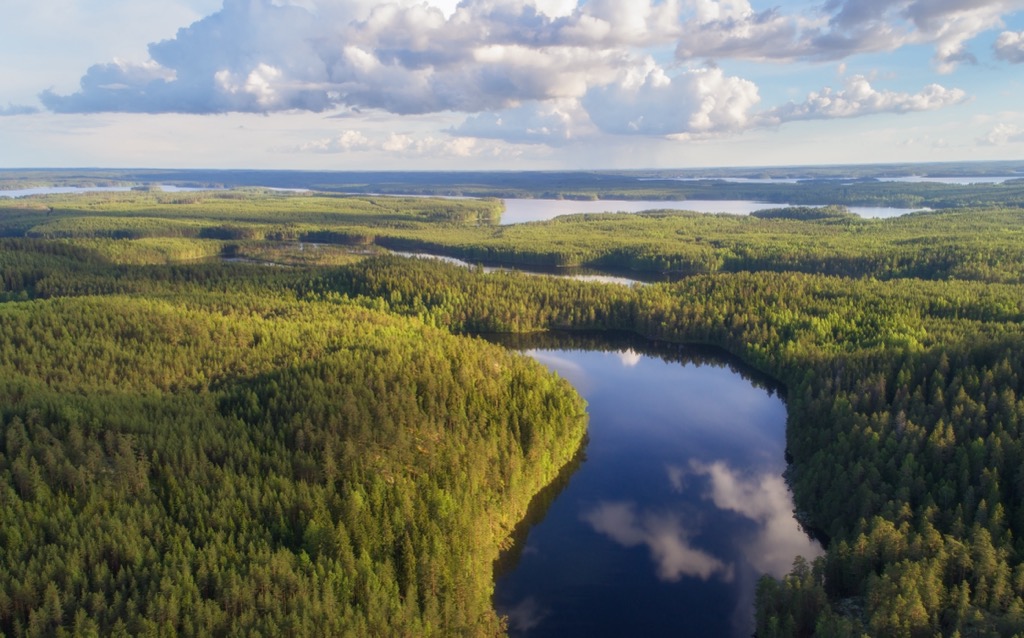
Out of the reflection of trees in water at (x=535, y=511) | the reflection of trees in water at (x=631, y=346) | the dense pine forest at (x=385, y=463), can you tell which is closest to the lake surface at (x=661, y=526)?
the reflection of trees in water at (x=535, y=511)

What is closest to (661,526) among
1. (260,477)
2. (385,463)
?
(385,463)

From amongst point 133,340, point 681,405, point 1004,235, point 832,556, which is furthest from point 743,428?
point 1004,235

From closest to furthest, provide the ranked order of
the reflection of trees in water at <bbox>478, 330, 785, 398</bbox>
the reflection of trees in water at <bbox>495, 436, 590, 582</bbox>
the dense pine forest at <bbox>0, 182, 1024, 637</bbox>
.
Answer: the dense pine forest at <bbox>0, 182, 1024, 637</bbox> → the reflection of trees in water at <bbox>495, 436, 590, 582</bbox> → the reflection of trees in water at <bbox>478, 330, 785, 398</bbox>

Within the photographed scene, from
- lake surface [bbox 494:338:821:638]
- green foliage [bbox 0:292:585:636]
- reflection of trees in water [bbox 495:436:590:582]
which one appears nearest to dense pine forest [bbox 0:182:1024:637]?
green foliage [bbox 0:292:585:636]

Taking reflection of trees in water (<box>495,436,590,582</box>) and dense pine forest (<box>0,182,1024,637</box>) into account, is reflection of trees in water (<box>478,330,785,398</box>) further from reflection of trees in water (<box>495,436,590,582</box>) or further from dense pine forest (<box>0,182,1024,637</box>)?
reflection of trees in water (<box>495,436,590,582</box>)

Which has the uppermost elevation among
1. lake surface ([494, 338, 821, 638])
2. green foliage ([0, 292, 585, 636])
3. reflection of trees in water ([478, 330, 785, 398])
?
green foliage ([0, 292, 585, 636])

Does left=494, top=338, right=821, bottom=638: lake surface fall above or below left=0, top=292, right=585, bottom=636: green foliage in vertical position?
below

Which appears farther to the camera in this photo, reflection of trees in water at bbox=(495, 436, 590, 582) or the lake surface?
reflection of trees in water at bbox=(495, 436, 590, 582)
